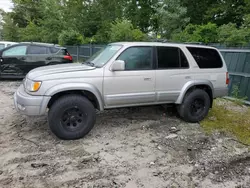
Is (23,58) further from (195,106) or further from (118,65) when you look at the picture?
(195,106)

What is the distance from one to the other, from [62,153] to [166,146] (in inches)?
67.7

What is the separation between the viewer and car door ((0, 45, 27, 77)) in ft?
28.5

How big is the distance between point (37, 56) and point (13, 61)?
2.97 feet

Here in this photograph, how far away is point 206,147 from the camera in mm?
3854

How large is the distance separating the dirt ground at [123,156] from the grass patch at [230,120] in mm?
270

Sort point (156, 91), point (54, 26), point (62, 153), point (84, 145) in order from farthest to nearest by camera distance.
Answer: point (54, 26) → point (156, 91) → point (84, 145) → point (62, 153)

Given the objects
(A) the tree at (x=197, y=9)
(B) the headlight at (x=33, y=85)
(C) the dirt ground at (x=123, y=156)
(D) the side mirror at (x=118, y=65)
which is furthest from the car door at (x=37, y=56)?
(A) the tree at (x=197, y=9)

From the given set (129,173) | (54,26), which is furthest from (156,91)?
(54,26)

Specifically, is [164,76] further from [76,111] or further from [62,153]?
[62,153]

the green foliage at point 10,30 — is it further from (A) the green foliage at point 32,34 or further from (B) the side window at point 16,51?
(B) the side window at point 16,51

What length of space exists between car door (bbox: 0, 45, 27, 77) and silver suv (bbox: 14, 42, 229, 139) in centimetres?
514

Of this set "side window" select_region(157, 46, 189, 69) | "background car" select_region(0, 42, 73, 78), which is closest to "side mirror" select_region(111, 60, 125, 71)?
"side window" select_region(157, 46, 189, 69)

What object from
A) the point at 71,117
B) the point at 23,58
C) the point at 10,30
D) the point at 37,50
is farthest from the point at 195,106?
the point at 10,30

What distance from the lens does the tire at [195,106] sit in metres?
4.70
